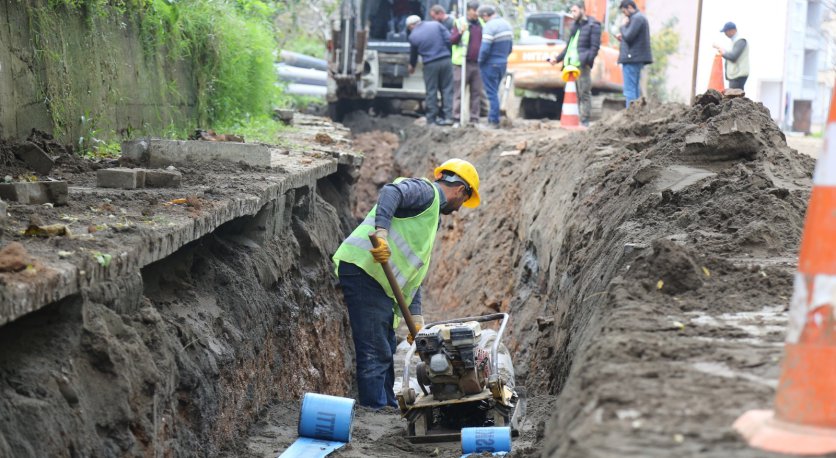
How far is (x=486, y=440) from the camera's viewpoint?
577cm

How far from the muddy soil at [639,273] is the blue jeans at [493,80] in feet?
12.2

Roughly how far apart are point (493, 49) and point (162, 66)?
802 cm

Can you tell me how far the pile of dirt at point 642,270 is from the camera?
10.5 ft

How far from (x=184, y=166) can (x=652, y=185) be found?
11.4 ft

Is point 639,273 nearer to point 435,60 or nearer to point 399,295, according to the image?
point 399,295

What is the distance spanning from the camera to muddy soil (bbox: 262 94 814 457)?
320cm

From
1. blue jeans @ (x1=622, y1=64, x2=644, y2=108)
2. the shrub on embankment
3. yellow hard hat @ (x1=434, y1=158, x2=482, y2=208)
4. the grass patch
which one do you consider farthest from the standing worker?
yellow hard hat @ (x1=434, y1=158, x2=482, y2=208)

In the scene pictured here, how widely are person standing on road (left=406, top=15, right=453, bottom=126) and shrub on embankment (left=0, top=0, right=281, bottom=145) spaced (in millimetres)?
3561

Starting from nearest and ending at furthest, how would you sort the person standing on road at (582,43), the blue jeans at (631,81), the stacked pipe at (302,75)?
the blue jeans at (631,81), the person standing on road at (582,43), the stacked pipe at (302,75)

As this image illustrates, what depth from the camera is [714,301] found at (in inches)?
177

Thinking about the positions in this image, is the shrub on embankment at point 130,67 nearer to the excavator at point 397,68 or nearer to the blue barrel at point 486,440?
the blue barrel at point 486,440

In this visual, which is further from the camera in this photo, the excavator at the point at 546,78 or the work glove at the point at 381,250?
the excavator at the point at 546,78

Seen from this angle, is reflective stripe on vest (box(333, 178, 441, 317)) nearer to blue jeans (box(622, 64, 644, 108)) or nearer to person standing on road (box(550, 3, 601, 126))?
blue jeans (box(622, 64, 644, 108))

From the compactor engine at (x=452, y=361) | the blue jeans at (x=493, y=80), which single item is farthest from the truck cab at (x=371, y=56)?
the compactor engine at (x=452, y=361)
